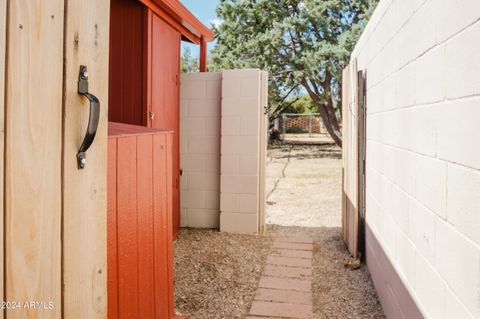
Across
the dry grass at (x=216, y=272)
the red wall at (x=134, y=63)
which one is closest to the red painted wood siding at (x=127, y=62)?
the red wall at (x=134, y=63)

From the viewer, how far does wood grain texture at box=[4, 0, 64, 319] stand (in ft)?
3.18

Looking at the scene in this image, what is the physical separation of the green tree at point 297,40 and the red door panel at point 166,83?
9485 mm

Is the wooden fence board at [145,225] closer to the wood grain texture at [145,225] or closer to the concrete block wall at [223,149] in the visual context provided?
the wood grain texture at [145,225]

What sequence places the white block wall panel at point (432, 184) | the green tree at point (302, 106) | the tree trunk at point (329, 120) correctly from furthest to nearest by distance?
the green tree at point (302, 106) < the tree trunk at point (329, 120) < the white block wall panel at point (432, 184)

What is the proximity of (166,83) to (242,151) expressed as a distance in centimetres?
115

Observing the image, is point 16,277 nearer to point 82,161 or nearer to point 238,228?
point 82,161

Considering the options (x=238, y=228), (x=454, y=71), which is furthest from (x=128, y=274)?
(x=238, y=228)

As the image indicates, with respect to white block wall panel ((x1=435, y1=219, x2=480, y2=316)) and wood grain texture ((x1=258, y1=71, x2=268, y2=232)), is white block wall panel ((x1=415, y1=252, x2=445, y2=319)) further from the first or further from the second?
wood grain texture ((x1=258, y1=71, x2=268, y2=232))

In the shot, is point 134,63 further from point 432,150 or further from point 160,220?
point 432,150

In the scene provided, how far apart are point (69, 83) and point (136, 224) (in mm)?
1023

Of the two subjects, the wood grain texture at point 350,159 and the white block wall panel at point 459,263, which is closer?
the white block wall panel at point 459,263

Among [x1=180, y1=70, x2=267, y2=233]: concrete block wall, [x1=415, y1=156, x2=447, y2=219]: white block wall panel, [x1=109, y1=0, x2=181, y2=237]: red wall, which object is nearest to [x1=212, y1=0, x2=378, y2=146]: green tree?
[x1=180, y1=70, x2=267, y2=233]: concrete block wall

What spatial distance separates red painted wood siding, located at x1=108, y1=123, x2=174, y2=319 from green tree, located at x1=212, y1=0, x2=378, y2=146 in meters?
11.8

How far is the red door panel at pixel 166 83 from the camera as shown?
13.4 feet
